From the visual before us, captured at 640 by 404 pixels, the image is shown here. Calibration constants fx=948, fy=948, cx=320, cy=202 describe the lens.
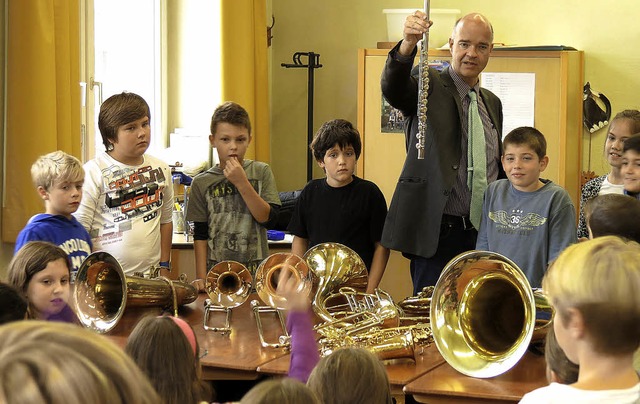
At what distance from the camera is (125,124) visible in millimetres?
3484

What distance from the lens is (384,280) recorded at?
4.98m

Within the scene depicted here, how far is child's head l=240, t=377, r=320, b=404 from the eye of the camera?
1.44 meters

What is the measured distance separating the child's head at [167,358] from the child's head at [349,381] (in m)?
0.24

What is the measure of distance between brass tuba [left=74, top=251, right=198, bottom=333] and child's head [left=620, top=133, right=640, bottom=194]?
164 cm

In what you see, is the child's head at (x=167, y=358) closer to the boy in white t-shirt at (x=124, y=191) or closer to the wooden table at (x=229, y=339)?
the wooden table at (x=229, y=339)

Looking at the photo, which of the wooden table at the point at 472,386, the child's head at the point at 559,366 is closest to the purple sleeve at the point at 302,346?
the wooden table at the point at 472,386

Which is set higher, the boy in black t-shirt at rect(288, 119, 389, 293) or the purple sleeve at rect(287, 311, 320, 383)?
the boy in black t-shirt at rect(288, 119, 389, 293)

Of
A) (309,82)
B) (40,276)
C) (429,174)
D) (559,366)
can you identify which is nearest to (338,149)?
(429,174)

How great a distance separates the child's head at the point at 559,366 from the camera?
1.87m

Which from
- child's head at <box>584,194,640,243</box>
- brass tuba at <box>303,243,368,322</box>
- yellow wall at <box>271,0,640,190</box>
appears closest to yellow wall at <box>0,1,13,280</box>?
brass tuba at <box>303,243,368,322</box>

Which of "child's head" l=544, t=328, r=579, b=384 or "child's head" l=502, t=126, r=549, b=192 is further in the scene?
"child's head" l=502, t=126, r=549, b=192

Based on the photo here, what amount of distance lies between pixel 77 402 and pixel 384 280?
4306mm

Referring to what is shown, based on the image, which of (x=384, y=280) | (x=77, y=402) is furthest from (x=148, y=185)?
(x=77, y=402)

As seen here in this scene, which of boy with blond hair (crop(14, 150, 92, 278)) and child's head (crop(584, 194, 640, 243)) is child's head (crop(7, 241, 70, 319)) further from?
child's head (crop(584, 194, 640, 243))
